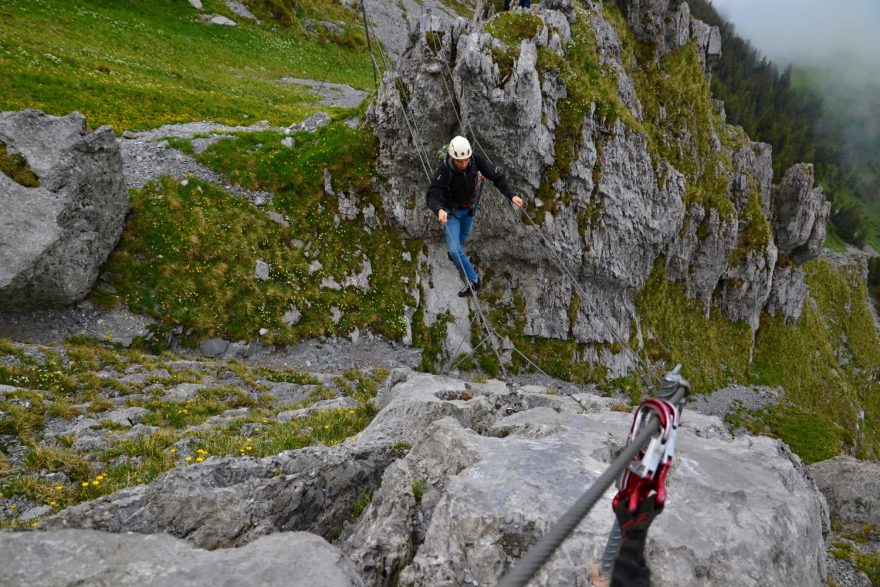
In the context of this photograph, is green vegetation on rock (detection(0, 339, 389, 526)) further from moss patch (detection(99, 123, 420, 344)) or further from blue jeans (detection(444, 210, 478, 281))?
blue jeans (detection(444, 210, 478, 281))

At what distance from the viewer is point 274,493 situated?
7531 millimetres

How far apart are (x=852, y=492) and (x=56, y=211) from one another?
4183cm

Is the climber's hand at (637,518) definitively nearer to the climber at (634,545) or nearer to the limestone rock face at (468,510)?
the climber at (634,545)

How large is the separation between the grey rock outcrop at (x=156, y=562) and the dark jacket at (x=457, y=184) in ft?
35.2

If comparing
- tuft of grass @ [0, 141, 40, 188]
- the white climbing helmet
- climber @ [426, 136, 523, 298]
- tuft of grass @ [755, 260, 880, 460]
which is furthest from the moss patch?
tuft of grass @ [755, 260, 880, 460]

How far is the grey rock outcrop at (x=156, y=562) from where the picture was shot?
190 inches

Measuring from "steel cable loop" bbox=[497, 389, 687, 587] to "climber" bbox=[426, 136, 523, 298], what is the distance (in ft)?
34.4

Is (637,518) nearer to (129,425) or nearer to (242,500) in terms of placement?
(242,500)

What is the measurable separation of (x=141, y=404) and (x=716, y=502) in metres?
17.3

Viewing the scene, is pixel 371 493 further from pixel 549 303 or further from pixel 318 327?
pixel 549 303

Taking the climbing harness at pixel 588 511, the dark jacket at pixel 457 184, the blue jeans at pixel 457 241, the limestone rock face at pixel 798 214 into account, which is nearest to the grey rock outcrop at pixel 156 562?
the climbing harness at pixel 588 511

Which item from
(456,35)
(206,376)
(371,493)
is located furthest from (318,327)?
(456,35)

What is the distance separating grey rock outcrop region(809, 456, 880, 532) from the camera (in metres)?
21.3

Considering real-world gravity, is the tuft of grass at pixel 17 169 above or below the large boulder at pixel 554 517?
above
